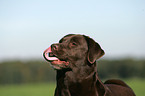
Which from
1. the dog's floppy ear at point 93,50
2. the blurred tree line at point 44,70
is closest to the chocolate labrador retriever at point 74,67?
the dog's floppy ear at point 93,50

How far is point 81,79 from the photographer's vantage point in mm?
5211

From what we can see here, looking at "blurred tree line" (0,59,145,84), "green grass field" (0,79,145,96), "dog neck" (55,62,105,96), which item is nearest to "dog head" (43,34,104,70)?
"dog neck" (55,62,105,96)

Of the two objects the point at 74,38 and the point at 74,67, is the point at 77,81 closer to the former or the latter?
the point at 74,67

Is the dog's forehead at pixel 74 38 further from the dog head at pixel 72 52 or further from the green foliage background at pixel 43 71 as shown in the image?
the green foliage background at pixel 43 71

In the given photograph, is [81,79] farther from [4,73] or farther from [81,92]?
[4,73]

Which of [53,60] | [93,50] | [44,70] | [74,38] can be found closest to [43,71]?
[44,70]

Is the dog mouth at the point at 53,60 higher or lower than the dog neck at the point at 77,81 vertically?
higher

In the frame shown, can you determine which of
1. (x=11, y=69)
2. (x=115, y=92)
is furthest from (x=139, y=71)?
(x=115, y=92)

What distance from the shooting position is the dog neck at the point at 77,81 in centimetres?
521

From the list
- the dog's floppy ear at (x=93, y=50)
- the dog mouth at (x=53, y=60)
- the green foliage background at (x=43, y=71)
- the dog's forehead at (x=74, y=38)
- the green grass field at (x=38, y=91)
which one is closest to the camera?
the dog mouth at (x=53, y=60)

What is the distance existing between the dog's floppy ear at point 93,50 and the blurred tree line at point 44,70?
118 ft

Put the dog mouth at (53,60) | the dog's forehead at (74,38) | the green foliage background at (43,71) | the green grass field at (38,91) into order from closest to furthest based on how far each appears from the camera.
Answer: the dog mouth at (53,60), the dog's forehead at (74,38), the green grass field at (38,91), the green foliage background at (43,71)

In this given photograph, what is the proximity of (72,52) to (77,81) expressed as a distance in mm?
584

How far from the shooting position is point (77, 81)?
5223mm
